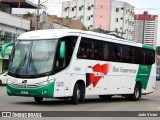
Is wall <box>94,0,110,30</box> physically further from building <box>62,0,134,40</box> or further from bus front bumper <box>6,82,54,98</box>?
bus front bumper <box>6,82,54,98</box>

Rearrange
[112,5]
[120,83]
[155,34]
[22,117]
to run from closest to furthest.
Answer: [22,117]
[120,83]
[112,5]
[155,34]

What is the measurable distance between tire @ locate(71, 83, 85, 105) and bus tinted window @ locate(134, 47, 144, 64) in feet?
20.1

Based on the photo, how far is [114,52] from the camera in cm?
2155

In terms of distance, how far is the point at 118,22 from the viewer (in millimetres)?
108188

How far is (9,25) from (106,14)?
6517cm

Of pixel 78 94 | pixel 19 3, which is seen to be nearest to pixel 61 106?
pixel 78 94

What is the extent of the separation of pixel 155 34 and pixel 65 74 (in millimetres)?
109005

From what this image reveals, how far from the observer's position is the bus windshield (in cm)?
1683

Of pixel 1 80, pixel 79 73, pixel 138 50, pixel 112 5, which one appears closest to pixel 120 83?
pixel 138 50

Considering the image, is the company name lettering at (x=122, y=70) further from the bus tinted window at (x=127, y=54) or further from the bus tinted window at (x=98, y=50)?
the bus tinted window at (x=98, y=50)

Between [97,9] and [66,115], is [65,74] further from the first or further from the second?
[97,9]

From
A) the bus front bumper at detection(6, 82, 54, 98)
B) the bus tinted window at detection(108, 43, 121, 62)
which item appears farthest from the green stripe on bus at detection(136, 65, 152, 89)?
the bus front bumper at detection(6, 82, 54, 98)

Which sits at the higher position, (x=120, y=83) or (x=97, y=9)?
(x=97, y=9)

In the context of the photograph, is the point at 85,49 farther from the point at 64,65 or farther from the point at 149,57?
the point at 149,57
